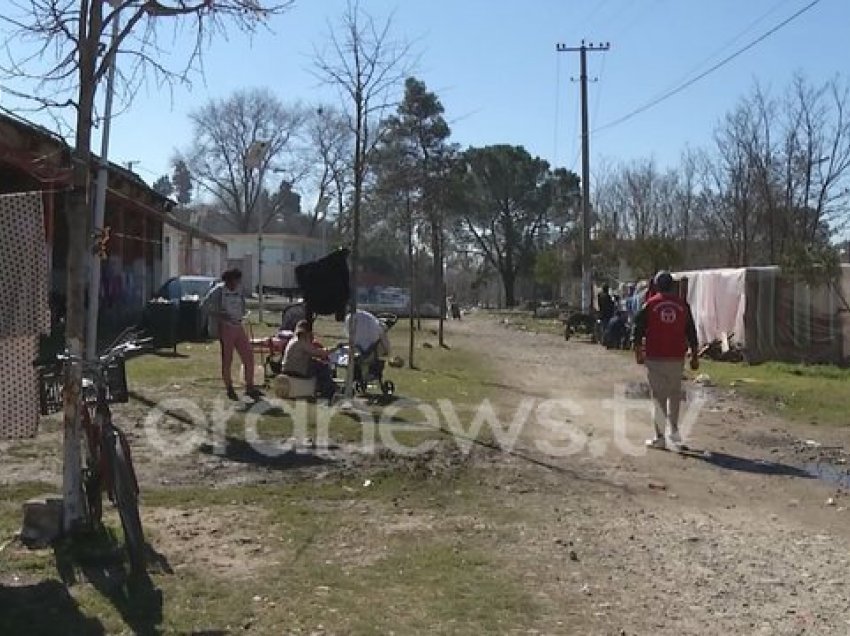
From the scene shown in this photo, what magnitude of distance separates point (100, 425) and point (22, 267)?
111 centimetres

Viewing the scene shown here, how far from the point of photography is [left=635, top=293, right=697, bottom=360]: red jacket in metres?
10.8

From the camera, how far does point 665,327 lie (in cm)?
1084

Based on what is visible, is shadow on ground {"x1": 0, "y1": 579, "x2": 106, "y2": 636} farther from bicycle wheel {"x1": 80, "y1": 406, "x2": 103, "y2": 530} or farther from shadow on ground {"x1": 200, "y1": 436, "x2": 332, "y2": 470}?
shadow on ground {"x1": 200, "y1": 436, "x2": 332, "y2": 470}

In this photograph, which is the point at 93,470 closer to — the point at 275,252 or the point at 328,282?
the point at 328,282

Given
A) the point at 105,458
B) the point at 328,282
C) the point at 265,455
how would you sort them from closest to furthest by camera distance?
the point at 105,458, the point at 265,455, the point at 328,282

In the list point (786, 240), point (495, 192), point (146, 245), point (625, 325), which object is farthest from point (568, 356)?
point (495, 192)

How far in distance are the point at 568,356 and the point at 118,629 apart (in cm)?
2002

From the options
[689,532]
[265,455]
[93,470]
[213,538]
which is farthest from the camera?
[265,455]

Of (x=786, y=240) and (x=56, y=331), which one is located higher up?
(x=786, y=240)

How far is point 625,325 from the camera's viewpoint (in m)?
27.3

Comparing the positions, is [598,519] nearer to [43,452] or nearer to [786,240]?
[43,452]

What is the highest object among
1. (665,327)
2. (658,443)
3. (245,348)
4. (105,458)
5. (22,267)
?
(22,267)

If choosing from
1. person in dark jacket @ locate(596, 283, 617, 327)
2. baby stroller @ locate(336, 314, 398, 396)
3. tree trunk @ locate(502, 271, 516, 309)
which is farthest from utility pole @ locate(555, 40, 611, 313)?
tree trunk @ locate(502, 271, 516, 309)

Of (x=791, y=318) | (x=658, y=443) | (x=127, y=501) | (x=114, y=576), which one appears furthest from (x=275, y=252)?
(x=114, y=576)
